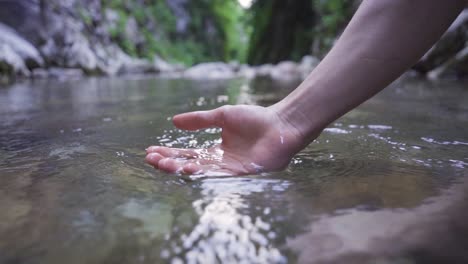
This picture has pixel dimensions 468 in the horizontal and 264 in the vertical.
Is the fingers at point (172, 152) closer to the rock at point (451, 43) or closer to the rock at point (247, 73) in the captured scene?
the rock at point (451, 43)

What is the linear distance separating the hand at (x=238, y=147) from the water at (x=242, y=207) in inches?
1.8

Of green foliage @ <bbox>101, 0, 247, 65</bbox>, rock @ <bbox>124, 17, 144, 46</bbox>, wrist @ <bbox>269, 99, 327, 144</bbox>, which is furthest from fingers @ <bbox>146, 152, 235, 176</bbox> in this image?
rock @ <bbox>124, 17, 144, 46</bbox>

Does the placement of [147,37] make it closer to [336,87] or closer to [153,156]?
[153,156]

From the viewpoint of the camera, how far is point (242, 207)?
0.74 m

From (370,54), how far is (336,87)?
0.39 ft

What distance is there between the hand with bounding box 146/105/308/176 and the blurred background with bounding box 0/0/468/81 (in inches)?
197

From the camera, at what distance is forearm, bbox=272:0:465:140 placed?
89 centimetres

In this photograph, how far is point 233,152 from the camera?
110 centimetres

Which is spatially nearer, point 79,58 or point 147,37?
point 79,58

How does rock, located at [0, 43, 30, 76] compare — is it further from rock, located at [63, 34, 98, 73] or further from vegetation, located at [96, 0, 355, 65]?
vegetation, located at [96, 0, 355, 65]

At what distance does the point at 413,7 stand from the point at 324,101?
311 mm

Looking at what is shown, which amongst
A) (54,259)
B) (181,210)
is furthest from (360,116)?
(54,259)

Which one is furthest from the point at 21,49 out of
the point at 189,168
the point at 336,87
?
the point at 336,87

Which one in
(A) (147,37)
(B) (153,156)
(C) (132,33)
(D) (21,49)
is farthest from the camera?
(A) (147,37)
